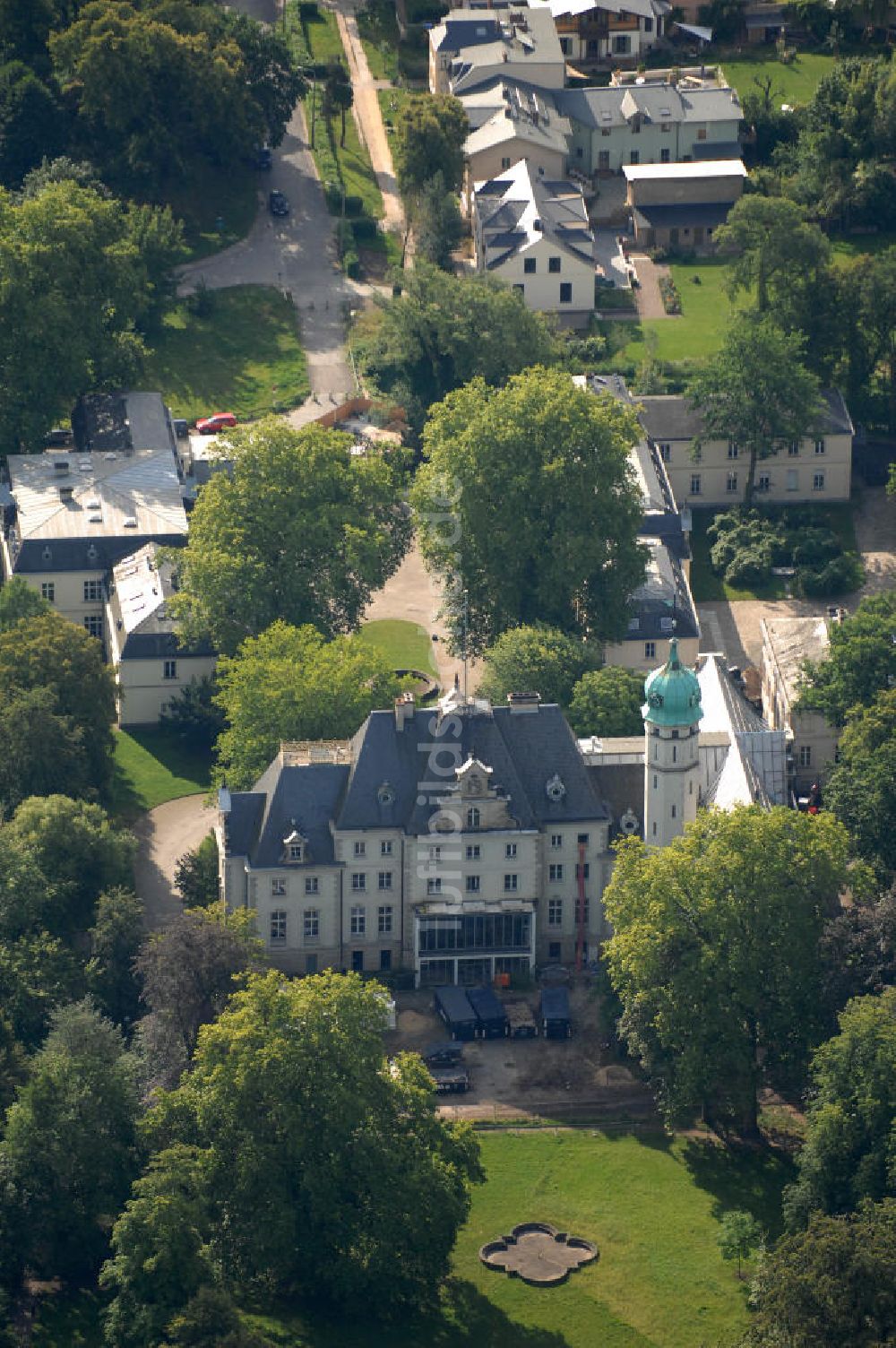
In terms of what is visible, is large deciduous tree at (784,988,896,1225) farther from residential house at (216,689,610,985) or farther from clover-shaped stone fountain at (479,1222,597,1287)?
residential house at (216,689,610,985)

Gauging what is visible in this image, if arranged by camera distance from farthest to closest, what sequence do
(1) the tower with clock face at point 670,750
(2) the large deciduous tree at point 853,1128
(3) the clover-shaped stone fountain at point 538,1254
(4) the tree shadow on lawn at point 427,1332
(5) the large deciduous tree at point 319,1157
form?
1. (1) the tower with clock face at point 670,750
2. (3) the clover-shaped stone fountain at point 538,1254
3. (2) the large deciduous tree at point 853,1128
4. (5) the large deciduous tree at point 319,1157
5. (4) the tree shadow on lawn at point 427,1332

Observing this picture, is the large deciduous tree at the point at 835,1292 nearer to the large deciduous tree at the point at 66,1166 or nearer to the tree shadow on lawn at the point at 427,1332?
the tree shadow on lawn at the point at 427,1332

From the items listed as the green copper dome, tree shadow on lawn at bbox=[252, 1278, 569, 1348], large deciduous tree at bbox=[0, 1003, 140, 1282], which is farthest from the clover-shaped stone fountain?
the green copper dome

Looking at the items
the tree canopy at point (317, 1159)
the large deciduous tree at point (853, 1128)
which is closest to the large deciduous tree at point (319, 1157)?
the tree canopy at point (317, 1159)

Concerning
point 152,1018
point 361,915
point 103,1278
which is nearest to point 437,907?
point 361,915

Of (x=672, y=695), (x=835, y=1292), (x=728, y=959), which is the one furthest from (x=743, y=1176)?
(x=672, y=695)
